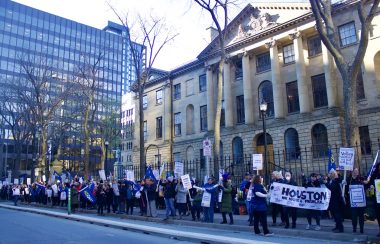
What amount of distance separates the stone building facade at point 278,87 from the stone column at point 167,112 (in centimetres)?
181

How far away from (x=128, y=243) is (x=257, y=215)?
418 centimetres

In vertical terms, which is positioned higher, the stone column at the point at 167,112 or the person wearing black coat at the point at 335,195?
the stone column at the point at 167,112

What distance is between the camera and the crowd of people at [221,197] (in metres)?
11.4

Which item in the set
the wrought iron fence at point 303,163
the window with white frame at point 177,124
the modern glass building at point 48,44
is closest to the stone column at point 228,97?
the wrought iron fence at point 303,163

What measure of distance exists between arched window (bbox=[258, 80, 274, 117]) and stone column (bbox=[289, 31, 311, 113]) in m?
3.74

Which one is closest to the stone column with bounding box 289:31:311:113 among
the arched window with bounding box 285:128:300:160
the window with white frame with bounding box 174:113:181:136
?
the arched window with bounding box 285:128:300:160

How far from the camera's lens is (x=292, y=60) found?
114 ft

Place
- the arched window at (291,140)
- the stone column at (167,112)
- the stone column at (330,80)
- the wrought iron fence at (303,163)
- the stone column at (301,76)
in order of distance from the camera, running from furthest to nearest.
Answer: the stone column at (167,112)
the arched window at (291,140)
the stone column at (301,76)
the stone column at (330,80)
the wrought iron fence at (303,163)

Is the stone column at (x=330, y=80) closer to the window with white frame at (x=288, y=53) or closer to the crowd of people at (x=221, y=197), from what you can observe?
the window with white frame at (x=288, y=53)

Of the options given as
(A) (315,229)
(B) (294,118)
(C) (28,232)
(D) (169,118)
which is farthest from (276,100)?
(C) (28,232)

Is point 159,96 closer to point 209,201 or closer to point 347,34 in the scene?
point 347,34

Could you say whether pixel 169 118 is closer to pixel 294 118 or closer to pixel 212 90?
pixel 212 90

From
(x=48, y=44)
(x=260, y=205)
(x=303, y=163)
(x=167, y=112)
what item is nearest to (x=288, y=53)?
(x=303, y=163)

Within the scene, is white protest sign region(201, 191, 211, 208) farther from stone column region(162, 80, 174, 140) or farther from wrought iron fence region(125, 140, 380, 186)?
stone column region(162, 80, 174, 140)
